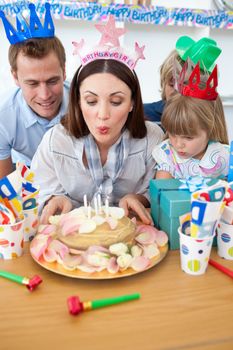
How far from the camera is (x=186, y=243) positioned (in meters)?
0.78

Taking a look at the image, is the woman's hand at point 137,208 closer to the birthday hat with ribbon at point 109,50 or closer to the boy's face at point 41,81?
the birthday hat with ribbon at point 109,50

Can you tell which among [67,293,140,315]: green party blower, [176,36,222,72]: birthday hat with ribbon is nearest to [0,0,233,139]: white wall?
[176,36,222,72]: birthday hat with ribbon

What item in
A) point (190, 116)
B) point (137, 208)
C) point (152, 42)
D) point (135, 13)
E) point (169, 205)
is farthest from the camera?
point (152, 42)

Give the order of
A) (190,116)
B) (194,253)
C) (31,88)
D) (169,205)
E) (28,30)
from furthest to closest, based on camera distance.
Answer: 1. (31,88)
2. (28,30)
3. (190,116)
4. (169,205)
5. (194,253)

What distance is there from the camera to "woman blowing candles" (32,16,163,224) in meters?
1.09

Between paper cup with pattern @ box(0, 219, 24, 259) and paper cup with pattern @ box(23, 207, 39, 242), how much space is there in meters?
0.07

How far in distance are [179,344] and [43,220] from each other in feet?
1.76

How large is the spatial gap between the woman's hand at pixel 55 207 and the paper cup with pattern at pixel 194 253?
1.34 feet

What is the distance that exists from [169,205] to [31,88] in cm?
93

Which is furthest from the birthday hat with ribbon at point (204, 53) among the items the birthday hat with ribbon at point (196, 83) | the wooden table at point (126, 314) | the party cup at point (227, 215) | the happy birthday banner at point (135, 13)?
the happy birthday banner at point (135, 13)

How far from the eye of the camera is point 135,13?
2.73 meters

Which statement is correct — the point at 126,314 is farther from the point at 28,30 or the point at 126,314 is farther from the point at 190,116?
the point at 28,30

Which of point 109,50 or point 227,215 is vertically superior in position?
point 109,50

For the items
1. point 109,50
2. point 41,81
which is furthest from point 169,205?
point 41,81
